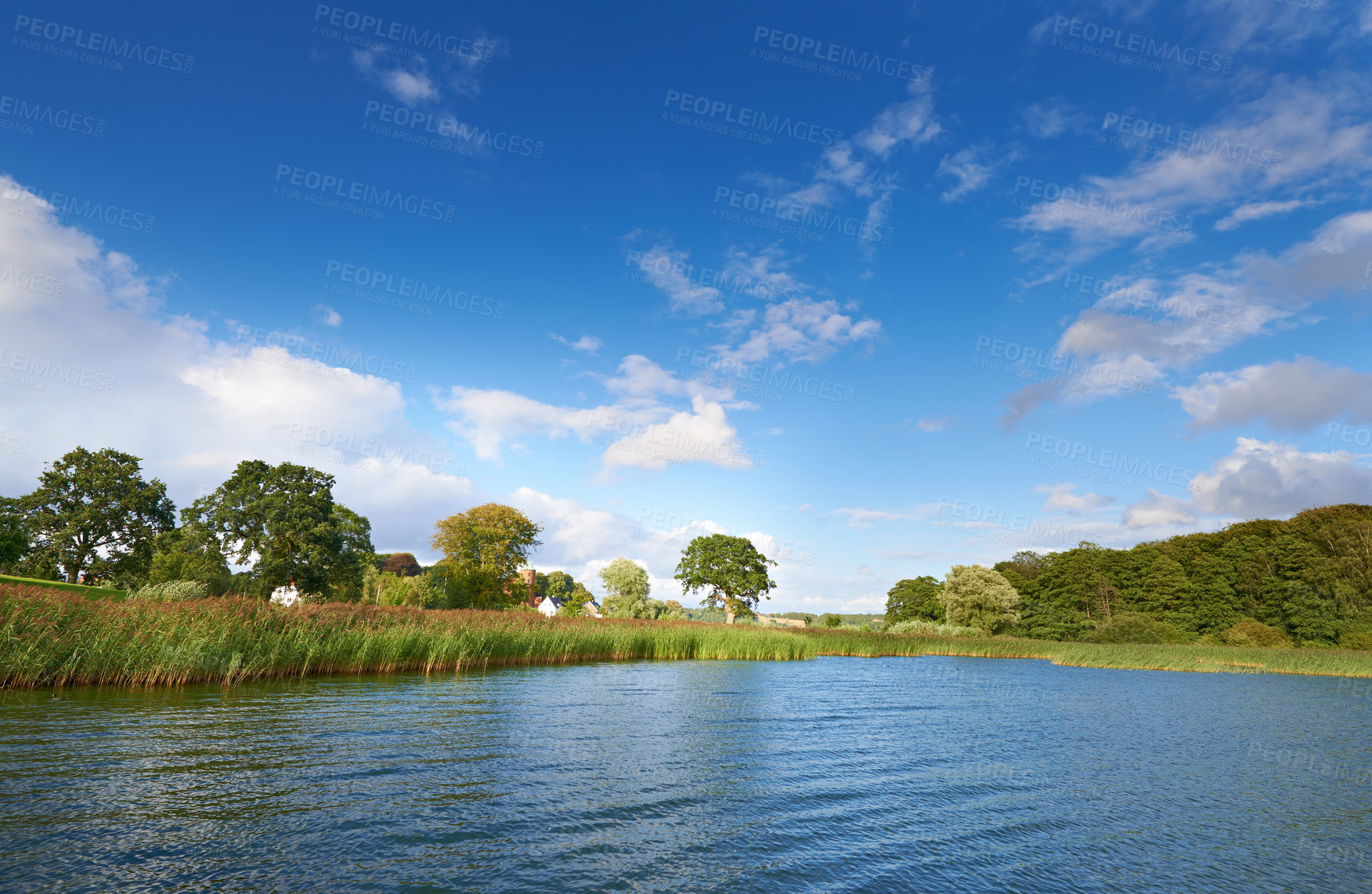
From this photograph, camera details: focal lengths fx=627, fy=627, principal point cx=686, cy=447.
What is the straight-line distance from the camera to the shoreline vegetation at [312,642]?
1622 centimetres

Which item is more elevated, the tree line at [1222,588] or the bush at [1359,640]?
the tree line at [1222,588]

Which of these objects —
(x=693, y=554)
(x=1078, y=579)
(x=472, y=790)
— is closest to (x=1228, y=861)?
(x=472, y=790)

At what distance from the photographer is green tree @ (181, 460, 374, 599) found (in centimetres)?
5378

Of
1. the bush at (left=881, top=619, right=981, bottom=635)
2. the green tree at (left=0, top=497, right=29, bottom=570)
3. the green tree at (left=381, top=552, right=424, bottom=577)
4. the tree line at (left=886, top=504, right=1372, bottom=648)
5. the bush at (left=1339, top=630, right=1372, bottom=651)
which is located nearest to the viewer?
the green tree at (left=0, top=497, right=29, bottom=570)

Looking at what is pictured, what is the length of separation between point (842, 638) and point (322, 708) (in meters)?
42.4

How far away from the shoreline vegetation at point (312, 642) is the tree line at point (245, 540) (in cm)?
2169

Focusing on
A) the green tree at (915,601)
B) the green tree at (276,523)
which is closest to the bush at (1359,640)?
the green tree at (915,601)

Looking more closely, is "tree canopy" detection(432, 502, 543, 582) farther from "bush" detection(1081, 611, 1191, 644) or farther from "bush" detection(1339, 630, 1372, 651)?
"bush" detection(1339, 630, 1372, 651)

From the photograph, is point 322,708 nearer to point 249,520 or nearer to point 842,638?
point 842,638

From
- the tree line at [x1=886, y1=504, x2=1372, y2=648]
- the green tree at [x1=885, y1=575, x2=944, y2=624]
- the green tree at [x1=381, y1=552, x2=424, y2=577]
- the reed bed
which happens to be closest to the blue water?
the reed bed

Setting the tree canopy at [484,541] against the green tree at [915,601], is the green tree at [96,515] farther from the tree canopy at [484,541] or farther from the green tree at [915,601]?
the green tree at [915,601]

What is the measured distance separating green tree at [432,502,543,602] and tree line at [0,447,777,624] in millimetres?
96

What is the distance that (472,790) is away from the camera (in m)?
9.88

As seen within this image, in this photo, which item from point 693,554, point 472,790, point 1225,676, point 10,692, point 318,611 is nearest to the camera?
point 472,790
